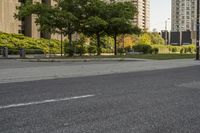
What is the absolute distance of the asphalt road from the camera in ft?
19.4

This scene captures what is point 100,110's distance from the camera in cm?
741

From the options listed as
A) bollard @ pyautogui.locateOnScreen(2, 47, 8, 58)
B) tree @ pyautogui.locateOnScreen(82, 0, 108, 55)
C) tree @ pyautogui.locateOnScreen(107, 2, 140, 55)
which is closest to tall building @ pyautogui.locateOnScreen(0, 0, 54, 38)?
bollard @ pyautogui.locateOnScreen(2, 47, 8, 58)

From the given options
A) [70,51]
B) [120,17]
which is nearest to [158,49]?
[120,17]

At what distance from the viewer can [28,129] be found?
5750 millimetres

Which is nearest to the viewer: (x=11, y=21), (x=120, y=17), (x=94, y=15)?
(x=94, y=15)

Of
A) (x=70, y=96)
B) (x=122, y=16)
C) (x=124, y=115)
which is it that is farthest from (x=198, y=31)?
(x=124, y=115)

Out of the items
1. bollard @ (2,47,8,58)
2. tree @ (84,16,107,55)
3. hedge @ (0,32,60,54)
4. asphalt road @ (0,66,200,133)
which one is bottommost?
asphalt road @ (0,66,200,133)

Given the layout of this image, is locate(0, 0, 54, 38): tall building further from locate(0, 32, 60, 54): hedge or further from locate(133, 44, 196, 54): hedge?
locate(133, 44, 196, 54): hedge

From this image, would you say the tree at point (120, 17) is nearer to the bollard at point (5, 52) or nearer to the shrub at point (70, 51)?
the shrub at point (70, 51)

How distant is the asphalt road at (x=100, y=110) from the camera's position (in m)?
5.92

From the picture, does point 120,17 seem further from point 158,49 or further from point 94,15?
point 158,49

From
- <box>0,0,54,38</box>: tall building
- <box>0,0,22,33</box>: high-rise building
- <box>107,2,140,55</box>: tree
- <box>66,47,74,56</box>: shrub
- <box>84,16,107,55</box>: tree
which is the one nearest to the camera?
<box>84,16,107,55</box>: tree

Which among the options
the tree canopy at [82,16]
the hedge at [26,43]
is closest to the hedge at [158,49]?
the tree canopy at [82,16]

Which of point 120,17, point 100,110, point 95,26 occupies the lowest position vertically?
point 100,110
